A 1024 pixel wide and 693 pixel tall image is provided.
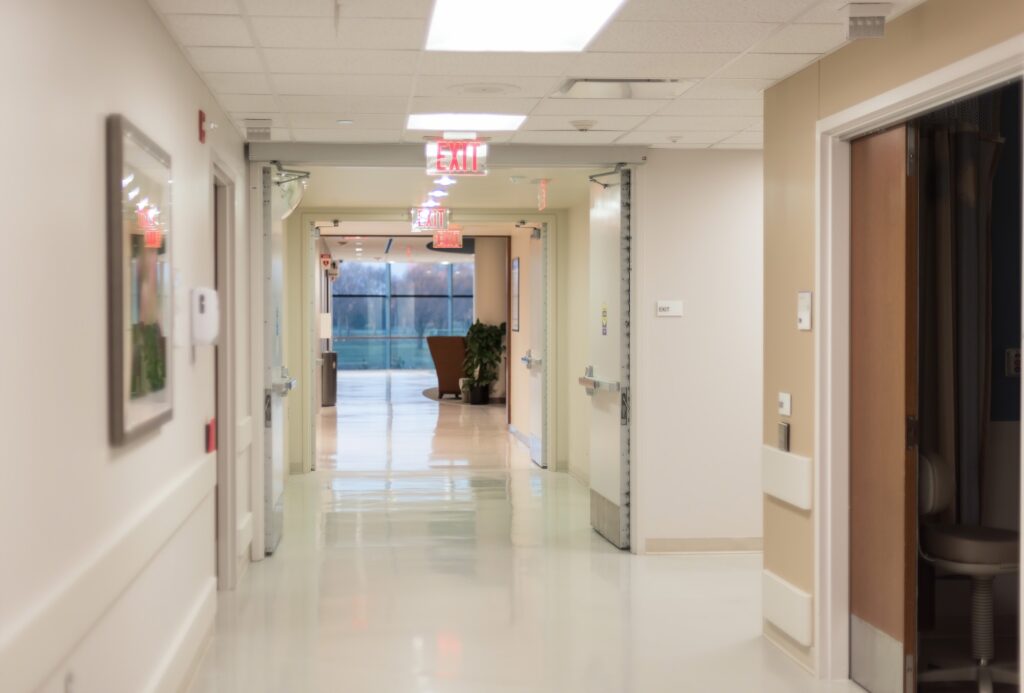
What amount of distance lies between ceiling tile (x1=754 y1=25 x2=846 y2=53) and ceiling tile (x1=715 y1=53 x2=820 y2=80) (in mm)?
86

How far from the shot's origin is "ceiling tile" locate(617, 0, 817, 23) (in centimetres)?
409

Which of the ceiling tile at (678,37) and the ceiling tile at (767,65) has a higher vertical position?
the ceiling tile at (678,37)

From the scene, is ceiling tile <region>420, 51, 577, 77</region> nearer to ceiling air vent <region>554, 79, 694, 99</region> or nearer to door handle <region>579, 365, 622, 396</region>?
ceiling air vent <region>554, 79, 694, 99</region>

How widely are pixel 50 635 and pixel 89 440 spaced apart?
2.07 feet

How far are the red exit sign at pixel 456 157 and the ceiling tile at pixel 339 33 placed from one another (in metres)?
2.00

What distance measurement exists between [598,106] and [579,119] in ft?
1.41

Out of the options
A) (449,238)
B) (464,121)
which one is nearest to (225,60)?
(464,121)

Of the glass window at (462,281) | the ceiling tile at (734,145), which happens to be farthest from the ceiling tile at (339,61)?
the glass window at (462,281)

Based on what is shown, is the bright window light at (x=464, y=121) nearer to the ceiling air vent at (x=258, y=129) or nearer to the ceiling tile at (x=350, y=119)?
the ceiling tile at (x=350, y=119)

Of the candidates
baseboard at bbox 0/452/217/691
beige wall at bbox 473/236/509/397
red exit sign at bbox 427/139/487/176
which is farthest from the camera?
beige wall at bbox 473/236/509/397

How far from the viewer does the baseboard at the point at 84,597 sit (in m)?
2.45

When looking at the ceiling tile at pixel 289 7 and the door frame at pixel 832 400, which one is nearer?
the ceiling tile at pixel 289 7

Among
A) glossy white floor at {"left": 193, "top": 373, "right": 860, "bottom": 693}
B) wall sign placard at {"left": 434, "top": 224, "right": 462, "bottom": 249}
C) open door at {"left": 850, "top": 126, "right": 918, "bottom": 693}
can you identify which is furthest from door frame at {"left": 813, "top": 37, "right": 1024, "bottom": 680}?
wall sign placard at {"left": 434, "top": 224, "right": 462, "bottom": 249}

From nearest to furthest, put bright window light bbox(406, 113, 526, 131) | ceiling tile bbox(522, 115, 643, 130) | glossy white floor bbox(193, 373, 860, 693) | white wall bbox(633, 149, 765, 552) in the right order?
glossy white floor bbox(193, 373, 860, 693)
ceiling tile bbox(522, 115, 643, 130)
bright window light bbox(406, 113, 526, 131)
white wall bbox(633, 149, 765, 552)
